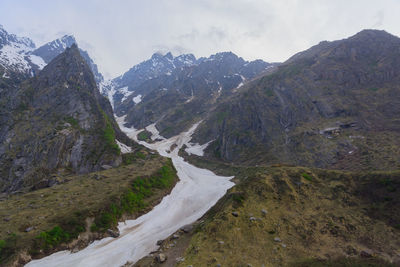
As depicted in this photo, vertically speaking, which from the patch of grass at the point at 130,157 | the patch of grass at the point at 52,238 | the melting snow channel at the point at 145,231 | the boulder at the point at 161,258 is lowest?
the melting snow channel at the point at 145,231

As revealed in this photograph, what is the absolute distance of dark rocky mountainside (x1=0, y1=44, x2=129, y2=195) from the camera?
2889 inches

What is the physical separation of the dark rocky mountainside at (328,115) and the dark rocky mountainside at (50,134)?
73.2m

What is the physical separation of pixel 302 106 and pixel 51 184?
119814 mm

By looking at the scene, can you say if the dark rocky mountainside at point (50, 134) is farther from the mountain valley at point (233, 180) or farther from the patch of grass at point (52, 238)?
the patch of grass at point (52, 238)

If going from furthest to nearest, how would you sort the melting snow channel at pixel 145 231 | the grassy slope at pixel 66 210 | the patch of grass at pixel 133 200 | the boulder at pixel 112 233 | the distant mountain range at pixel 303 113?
the distant mountain range at pixel 303 113 → the patch of grass at pixel 133 200 → the boulder at pixel 112 233 → the grassy slope at pixel 66 210 → the melting snow channel at pixel 145 231

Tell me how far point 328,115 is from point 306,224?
9389 centimetres

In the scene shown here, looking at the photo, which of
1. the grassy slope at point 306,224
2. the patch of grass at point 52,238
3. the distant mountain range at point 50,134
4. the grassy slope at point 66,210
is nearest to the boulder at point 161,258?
the grassy slope at point 306,224

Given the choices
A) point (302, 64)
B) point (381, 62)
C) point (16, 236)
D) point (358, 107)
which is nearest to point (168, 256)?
point (16, 236)

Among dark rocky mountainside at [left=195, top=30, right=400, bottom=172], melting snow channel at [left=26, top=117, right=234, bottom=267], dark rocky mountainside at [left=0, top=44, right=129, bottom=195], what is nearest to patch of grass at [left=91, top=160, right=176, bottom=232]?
melting snow channel at [left=26, top=117, right=234, bottom=267]

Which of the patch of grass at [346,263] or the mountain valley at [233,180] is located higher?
the mountain valley at [233,180]

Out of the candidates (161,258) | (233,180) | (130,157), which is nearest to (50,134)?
(130,157)

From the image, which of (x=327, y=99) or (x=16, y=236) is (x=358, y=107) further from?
(x=16, y=236)

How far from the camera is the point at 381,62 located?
123125 millimetres

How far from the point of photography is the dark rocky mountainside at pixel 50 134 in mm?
73375
